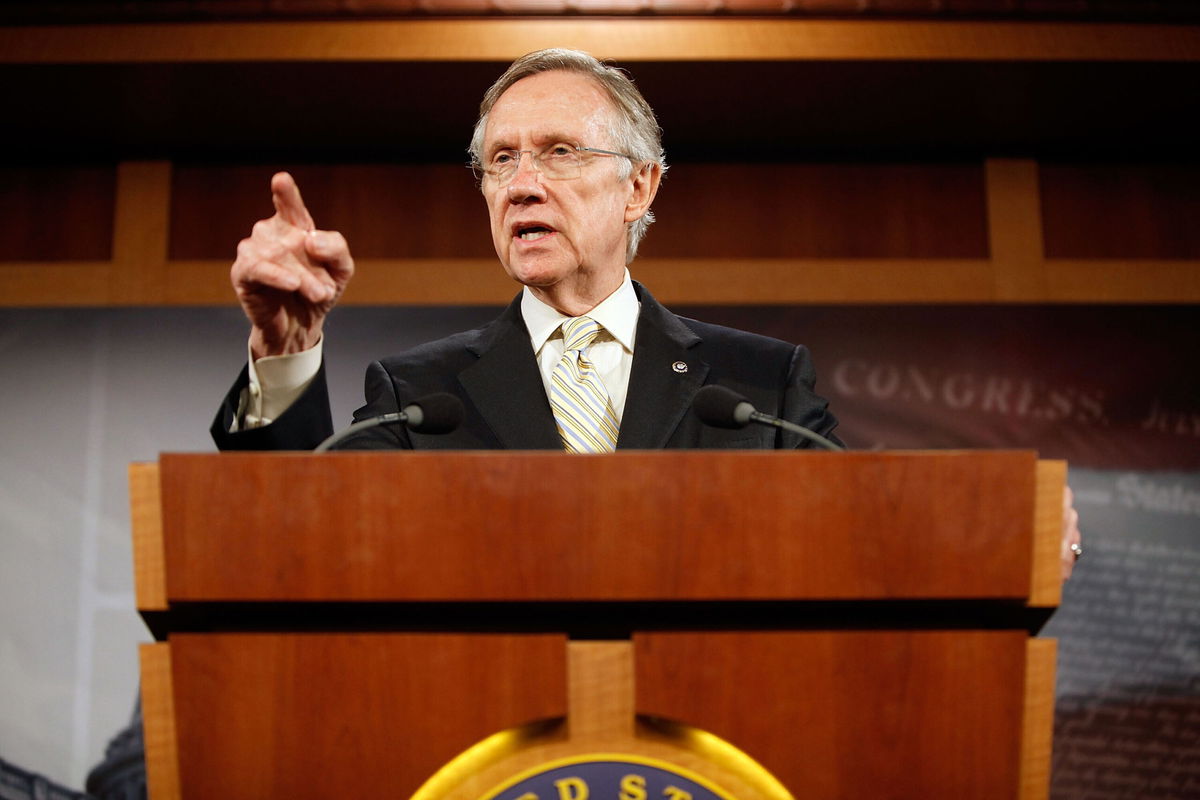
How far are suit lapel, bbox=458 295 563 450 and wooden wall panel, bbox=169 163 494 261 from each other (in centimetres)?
190

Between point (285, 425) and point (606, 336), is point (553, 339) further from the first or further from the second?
point (285, 425)

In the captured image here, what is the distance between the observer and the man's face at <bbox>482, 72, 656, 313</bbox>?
189 centimetres

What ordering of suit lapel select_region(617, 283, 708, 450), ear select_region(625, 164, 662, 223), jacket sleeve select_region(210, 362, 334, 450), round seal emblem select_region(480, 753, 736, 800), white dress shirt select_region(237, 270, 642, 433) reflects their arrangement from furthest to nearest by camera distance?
ear select_region(625, 164, 662, 223) → white dress shirt select_region(237, 270, 642, 433) → suit lapel select_region(617, 283, 708, 450) → jacket sleeve select_region(210, 362, 334, 450) → round seal emblem select_region(480, 753, 736, 800)

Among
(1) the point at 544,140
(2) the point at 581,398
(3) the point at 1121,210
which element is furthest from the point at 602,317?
(3) the point at 1121,210

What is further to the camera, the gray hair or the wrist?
the gray hair

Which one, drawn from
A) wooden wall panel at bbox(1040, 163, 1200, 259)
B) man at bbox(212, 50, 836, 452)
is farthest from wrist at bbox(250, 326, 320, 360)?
wooden wall panel at bbox(1040, 163, 1200, 259)

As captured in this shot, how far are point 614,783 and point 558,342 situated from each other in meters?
0.99

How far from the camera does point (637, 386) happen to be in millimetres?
1705

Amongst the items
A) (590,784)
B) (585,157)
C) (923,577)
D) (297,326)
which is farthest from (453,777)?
(585,157)

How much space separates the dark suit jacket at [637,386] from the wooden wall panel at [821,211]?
1867mm

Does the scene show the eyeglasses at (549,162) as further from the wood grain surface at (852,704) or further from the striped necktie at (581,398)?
the wood grain surface at (852,704)

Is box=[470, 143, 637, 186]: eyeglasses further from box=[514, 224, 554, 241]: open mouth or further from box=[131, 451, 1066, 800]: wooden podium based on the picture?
box=[131, 451, 1066, 800]: wooden podium

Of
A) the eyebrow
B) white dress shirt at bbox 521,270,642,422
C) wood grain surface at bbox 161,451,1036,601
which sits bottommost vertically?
wood grain surface at bbox 161,451,1036,601

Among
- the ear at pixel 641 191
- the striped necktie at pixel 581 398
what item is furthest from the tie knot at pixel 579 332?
the ear at pixel 641 191
